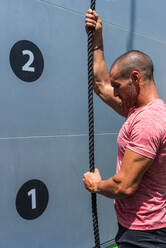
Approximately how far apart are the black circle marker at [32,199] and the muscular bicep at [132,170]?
3.03ft

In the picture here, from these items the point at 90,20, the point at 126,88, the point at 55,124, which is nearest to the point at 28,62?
the point at 55,124

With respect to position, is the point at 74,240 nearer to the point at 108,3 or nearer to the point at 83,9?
the point at 83,9

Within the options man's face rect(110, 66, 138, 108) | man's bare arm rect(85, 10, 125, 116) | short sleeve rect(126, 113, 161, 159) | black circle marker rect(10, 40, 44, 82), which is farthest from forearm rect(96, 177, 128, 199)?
black circle marker rect(10, 40, 44, 82)

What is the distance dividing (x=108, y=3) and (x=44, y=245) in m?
1.95

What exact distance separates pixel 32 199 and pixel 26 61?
2.95ft

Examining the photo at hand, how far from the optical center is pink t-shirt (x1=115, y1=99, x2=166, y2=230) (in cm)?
120

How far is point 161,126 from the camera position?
1223 mm

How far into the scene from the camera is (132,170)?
1.19 meters

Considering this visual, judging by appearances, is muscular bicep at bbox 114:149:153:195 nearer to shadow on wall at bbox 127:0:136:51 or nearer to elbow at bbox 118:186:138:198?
elbow at bbox 118:186:138:198

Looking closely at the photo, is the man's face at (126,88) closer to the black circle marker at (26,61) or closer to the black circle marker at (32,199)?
the black circle marker at (26,61)

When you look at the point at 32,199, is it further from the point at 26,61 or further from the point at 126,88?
the point at 126,88

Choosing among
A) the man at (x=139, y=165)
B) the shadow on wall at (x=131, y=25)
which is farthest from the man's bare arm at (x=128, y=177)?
the shadow on wall at (x=131, y=25)

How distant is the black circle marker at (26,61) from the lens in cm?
191

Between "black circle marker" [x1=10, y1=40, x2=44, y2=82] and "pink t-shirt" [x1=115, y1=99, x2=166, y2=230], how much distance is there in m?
0.88
